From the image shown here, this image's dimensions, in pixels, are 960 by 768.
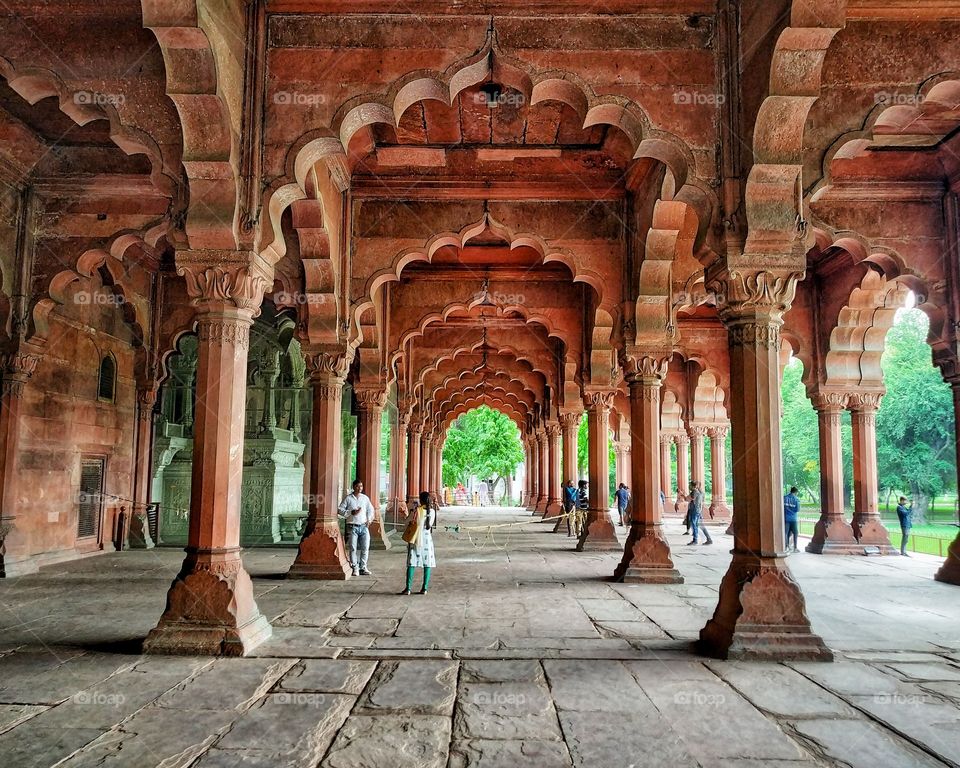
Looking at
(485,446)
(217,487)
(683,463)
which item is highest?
(485,446)

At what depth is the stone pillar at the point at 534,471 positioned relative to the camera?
35006 millimetres

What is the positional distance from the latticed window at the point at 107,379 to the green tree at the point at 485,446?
4181 cm

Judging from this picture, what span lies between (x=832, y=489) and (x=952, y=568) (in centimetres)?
437

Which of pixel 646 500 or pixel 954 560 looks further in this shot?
pixel 954 560

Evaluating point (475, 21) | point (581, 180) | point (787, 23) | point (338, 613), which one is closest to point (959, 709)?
point (787, 23)

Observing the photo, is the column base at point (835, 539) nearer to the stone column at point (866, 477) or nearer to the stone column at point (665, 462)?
the stone column at point (866, 477)

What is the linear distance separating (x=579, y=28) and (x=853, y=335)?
1155 centimetres

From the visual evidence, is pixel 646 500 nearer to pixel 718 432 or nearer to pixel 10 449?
pixel 10 449
